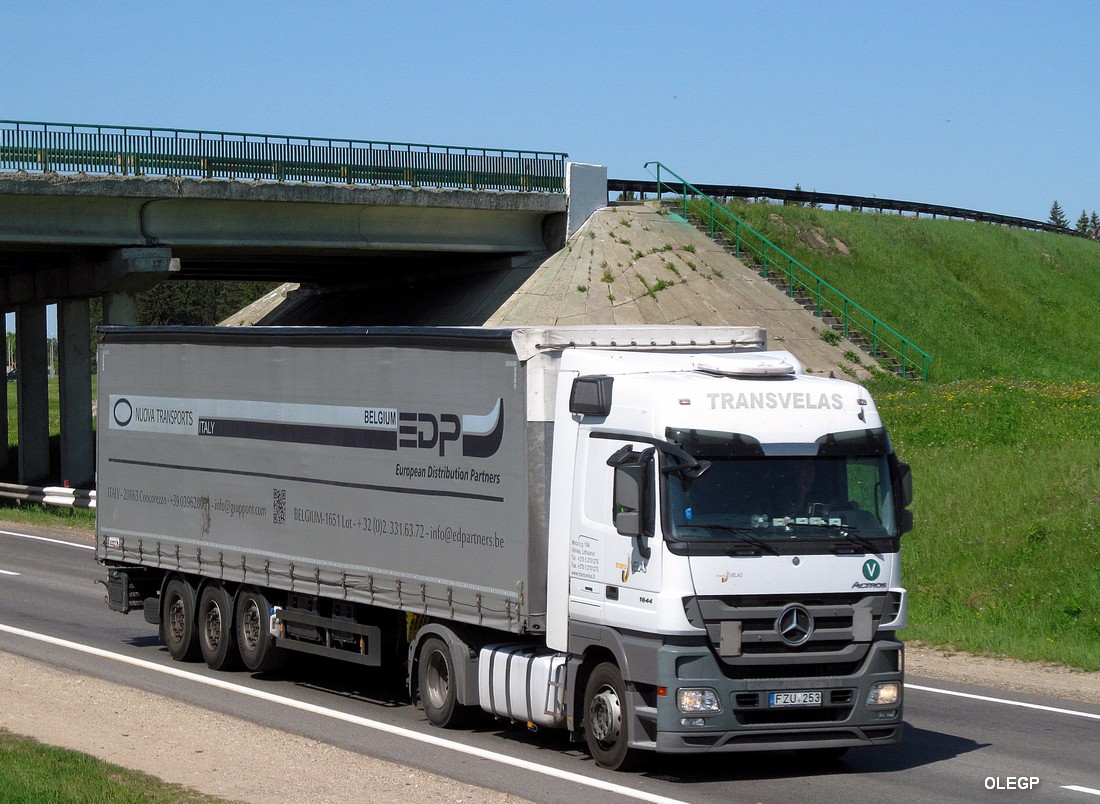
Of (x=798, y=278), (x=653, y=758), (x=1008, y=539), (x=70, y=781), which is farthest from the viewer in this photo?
(x=798, y=278)

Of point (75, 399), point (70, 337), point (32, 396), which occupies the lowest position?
point (32, 396)

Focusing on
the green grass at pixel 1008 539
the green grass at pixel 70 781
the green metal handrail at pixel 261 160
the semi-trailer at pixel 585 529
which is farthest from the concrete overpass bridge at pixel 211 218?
the green grass at pixel 70 781

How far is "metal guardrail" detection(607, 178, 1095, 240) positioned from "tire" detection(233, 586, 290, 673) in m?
34.9

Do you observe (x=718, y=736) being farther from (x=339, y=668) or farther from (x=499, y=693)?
(x=339, y=668)

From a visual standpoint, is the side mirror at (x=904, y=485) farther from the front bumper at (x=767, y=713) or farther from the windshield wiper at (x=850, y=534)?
the front bumper at (x=767, y=713)

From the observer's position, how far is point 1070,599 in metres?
17.7

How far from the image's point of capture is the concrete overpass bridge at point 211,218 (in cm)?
3453

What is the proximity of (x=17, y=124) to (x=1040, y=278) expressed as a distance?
143 feet

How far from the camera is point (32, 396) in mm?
43688

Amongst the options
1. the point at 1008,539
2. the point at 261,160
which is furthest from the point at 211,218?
the point at 1008,539

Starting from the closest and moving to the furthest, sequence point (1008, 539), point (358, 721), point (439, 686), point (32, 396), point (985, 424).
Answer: point (439, 686), point (358, 721), point (1008, 539), point (985, 424), point (32, 396)

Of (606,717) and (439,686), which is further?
(439,686)

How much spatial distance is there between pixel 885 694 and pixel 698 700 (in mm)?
1493

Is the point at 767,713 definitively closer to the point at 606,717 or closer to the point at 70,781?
the point at 606,717
